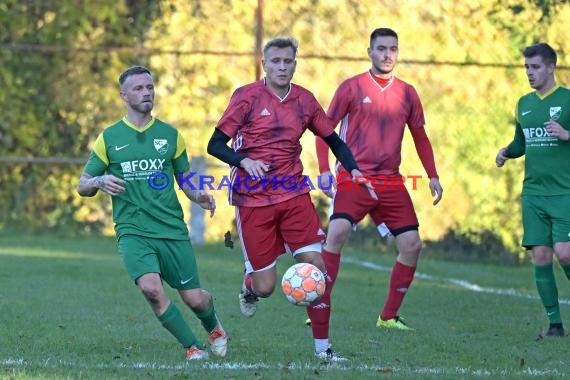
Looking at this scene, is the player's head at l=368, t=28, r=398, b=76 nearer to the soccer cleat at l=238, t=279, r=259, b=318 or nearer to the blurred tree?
the soccer cleat at l=238, t=279, r=259, b=318

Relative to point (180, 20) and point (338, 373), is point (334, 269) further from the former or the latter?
point (180, 20)

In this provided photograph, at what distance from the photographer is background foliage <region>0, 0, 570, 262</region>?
54.7 ft

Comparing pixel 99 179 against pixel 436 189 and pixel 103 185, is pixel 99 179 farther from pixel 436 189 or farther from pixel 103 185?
pixel 436 189

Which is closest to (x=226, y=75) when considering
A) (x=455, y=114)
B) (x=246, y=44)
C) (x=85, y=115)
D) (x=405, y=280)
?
(x=246, y=44)

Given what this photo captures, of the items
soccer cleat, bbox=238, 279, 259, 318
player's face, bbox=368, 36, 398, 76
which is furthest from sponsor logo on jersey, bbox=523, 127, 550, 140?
soccer cleat, bbox=238, 279, 259, 318

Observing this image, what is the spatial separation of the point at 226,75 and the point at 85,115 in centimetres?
203

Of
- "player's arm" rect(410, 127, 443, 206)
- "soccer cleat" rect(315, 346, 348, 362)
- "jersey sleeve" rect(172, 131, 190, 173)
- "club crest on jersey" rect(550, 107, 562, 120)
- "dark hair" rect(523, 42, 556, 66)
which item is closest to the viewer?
"soccer cleat" rect(315, 346, 348, 362)

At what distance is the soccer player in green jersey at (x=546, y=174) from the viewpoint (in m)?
8.87

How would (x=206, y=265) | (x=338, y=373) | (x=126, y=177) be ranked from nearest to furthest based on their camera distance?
(x=338, y=373)
(x=126, y=177)
(x=206, y=265)

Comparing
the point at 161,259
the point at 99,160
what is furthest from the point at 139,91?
the point at 161,259

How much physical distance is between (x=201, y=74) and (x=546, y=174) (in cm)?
900

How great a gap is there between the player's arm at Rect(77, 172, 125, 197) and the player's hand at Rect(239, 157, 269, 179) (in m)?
0.73

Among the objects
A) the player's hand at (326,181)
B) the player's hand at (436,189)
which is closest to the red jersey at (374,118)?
the player's hand at (436,189)

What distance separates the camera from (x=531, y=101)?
909 cm
